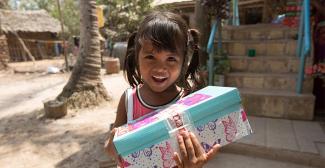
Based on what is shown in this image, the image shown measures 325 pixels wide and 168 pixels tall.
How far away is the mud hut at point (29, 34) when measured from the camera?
695 inches

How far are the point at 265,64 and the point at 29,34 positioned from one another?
19891mm

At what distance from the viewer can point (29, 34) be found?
64.1 feet

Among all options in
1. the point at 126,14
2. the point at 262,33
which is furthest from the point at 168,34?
the point at 126,14

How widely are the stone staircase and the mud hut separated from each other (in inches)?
605

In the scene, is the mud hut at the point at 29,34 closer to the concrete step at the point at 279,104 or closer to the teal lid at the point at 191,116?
the concrete step at the point at 279,104

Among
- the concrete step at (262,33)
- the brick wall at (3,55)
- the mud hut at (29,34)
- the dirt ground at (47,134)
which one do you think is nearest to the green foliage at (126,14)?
the mud hut at (29,34)

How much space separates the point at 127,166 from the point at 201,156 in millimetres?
287

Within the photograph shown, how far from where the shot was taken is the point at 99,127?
187 inches

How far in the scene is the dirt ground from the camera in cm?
358

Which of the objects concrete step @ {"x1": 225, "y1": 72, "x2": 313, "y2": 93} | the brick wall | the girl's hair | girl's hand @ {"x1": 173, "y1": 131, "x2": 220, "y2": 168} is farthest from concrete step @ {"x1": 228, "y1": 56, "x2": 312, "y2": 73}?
the brick wall

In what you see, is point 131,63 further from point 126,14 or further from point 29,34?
point 29,34

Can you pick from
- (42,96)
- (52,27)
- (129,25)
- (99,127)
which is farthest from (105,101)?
(52,27)

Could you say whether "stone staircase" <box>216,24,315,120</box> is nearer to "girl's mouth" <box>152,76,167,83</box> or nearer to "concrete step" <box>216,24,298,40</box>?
"concrete step" <box>216,24,298,40</box>

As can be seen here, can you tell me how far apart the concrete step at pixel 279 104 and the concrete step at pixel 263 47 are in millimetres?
975
